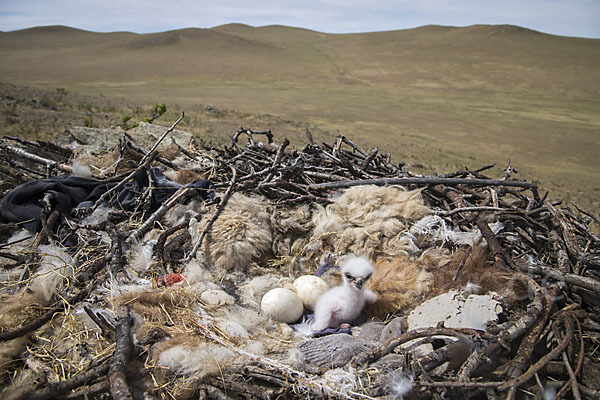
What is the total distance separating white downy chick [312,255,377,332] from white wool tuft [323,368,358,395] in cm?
53

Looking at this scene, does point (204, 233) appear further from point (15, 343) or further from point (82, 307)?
point (15, 343)

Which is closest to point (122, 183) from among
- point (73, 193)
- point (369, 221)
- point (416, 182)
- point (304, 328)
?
point (73, 193)

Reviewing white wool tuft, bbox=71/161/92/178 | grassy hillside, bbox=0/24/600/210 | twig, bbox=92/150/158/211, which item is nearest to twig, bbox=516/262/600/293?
twig, bbox=92/150/158/211

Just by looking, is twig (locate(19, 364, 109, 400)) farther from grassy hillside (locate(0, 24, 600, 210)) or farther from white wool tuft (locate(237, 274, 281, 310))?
grassy hillside (locate(0, 24, 600, 210))

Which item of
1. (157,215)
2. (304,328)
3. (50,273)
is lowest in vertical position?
(304,328)

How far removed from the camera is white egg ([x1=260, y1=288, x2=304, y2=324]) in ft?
8.03

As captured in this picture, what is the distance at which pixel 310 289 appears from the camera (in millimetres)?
2594

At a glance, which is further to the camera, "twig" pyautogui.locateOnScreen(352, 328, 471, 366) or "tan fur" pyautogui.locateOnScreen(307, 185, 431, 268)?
"tan fur" pyautogui.locateOnScreen(307, 185, 431, 268)

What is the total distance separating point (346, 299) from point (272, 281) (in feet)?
1.94

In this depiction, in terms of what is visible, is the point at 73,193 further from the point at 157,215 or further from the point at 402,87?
the point at 402,87

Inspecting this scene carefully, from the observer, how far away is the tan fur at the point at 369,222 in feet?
9.52

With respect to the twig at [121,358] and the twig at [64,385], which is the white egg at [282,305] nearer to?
the twig at [121,358]

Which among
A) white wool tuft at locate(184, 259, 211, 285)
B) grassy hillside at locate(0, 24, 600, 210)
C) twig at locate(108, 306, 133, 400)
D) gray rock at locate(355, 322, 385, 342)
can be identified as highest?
grassy hillside at locate(0, 24, 600, 210)

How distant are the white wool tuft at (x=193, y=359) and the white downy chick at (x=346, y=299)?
2.35ft
